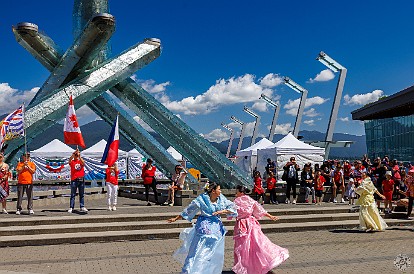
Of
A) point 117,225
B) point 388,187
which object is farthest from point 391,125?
point 117,225

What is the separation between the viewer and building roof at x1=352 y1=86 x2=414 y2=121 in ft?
112

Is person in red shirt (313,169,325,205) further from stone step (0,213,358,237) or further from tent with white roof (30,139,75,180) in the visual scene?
tent with white roof (30,139,75,180)

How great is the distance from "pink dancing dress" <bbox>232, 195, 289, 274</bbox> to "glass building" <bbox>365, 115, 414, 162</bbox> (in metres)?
36.1

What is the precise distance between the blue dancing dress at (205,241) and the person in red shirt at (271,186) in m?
8.65

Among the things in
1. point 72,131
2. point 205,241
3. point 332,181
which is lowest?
point 205,241

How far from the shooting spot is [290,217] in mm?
12617

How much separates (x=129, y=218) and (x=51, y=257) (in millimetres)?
3471

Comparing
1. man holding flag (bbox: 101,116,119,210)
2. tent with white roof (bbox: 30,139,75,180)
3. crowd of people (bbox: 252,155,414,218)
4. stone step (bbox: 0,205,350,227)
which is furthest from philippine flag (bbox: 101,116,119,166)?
tent with white roof (bbox: 30,139,75,180)

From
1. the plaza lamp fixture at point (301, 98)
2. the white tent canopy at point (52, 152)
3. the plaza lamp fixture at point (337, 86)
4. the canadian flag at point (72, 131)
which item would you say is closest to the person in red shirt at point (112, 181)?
the canadian flag at point (72, 131)

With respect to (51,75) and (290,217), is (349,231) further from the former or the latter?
(51,75)

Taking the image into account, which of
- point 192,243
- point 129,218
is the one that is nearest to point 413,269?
point 192,243

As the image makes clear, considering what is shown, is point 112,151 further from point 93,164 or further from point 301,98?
point 301,98

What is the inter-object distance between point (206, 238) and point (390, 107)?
34.8m

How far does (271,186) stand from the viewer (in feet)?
52.1
